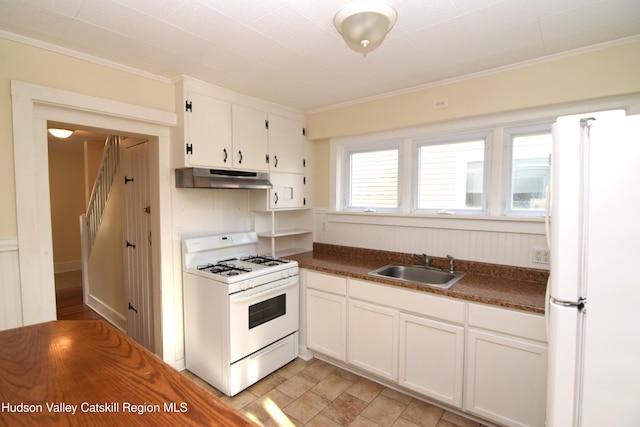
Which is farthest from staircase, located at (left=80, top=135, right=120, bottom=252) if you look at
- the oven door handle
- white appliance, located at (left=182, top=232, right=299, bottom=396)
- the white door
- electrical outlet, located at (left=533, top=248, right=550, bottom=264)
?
electrical outlet, located at (left=533, top=248, right=550, bottom=264)

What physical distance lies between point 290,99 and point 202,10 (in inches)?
58.2

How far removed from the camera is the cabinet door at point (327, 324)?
2.63 metres

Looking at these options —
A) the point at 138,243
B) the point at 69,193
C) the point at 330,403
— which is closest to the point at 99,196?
the point at 138,243

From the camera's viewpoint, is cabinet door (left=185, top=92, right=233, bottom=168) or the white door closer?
cabinet door (left=185, top=92, right=233, bottom=168)

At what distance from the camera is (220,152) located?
8.77ft

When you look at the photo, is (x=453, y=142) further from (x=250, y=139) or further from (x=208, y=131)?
(x=208, y=131)

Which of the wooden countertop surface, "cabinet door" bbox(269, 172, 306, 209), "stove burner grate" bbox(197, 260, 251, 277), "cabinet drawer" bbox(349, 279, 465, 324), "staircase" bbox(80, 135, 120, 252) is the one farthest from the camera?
"staircase" bbox(80, 135, 120, 252)

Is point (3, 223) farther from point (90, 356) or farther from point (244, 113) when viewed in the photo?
point (244, 113)

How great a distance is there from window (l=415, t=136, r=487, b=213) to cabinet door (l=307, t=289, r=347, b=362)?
3.88ft

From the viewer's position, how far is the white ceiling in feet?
5.07

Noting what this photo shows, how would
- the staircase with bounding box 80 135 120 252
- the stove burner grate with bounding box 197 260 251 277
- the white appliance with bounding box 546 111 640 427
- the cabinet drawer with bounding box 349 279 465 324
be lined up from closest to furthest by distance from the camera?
the white appliance with bounding box 546 111 640 427 < the cabinet drawer with bounding box 349 279 465 324 < the stove burner grate with bounding box 197 260 251 277 < the staircase with bounding box 80 135 120 252

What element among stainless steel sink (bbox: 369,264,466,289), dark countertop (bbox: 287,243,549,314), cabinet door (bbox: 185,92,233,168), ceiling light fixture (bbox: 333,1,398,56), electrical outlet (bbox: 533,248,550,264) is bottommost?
stainless steel sink (bbox: 369,264,466,289)

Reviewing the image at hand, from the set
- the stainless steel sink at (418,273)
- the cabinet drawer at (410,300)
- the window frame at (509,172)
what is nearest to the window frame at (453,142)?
the window frame at (509,172)

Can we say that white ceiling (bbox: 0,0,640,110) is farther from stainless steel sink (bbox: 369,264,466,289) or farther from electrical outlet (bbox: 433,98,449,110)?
stainless steel sink (bbox: 369,264,466,289)
